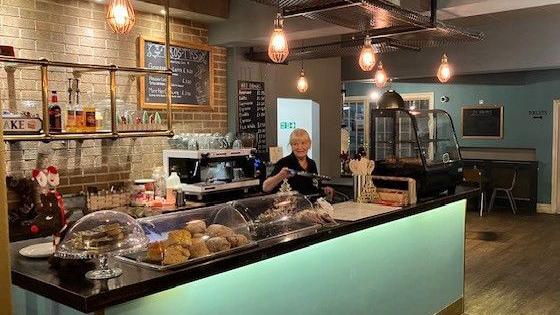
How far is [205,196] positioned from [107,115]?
1.10 m

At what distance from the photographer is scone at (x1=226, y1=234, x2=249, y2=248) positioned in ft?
7.63

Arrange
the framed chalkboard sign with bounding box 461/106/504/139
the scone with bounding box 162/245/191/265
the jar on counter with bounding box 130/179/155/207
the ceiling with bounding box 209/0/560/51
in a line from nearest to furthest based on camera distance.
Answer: the scone with bounding box 162/245/191/265
the jar on counter with bounding box 130/179/155/207
the ceiling with bounding box 209/0/560/51
the framed chalkboard sign with bounding box 461/106/504/139

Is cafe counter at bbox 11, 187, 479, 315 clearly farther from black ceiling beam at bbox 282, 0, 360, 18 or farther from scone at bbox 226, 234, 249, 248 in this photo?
black ceiling beam at bbox 282, 0, 360, 18

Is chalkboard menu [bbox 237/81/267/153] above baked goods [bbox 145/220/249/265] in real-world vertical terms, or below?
above

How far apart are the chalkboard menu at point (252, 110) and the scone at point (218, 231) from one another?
11.8ft

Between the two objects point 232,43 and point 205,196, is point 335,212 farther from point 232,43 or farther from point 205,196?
point 232,43

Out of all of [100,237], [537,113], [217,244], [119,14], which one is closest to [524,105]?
[537,113]

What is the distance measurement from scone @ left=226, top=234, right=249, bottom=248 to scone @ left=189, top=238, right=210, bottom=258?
14 cm

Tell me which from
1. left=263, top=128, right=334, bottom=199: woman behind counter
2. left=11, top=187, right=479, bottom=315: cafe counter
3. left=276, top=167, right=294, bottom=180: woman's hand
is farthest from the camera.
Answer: left=263, top=128, right=334, bottom=199: woman behind counter

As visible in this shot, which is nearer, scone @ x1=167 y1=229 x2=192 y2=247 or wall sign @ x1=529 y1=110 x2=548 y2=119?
scone @ x1=167 y1=229 x2=192 y2=247

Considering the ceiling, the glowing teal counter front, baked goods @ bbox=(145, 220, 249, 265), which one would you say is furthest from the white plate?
the ceiling

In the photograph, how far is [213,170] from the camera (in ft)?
16.2

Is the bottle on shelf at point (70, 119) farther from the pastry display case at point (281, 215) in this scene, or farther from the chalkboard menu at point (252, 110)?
the chalkboard menu at point (252, 110)

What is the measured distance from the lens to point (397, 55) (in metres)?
9.47
